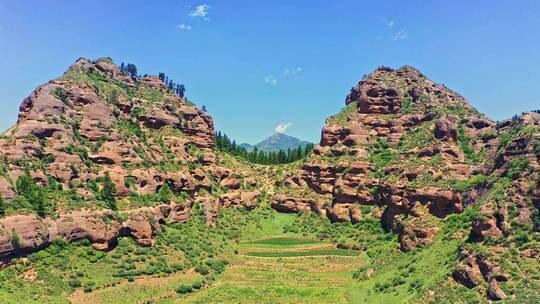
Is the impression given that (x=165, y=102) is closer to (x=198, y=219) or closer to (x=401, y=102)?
(x=198, y=219)

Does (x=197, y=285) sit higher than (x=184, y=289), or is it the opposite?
(x=197, y=285)

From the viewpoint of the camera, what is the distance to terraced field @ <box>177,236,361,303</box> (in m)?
70.4

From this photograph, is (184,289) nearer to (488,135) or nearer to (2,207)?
(2,207)

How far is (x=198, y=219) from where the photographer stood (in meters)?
103

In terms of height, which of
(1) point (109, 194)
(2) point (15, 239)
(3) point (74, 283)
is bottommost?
(3) point (74, 283)

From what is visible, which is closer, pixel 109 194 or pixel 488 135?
pixel 109 194

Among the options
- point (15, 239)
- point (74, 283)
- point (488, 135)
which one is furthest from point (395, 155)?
point (15, 239)

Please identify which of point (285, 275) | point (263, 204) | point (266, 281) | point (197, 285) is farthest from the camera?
point (263, 204)

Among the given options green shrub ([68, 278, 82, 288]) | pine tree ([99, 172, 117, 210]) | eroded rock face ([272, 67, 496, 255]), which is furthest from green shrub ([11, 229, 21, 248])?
eroded rock face ([272, 67, 496, 255])

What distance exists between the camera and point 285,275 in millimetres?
79500

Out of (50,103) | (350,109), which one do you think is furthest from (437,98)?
(50,103)

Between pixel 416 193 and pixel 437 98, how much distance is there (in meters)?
52.1

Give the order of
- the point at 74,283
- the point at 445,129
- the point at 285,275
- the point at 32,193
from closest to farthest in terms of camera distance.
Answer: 1. the point at 74,283
2. the point at 32,193
3. the point at 285,275
4. the point at 445,129

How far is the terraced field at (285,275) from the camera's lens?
7038cm
